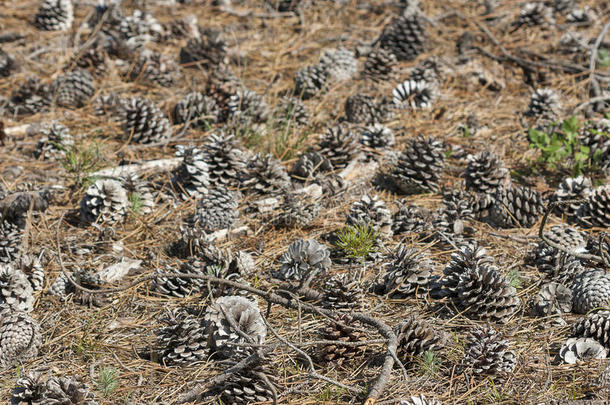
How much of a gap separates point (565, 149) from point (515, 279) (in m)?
1.41

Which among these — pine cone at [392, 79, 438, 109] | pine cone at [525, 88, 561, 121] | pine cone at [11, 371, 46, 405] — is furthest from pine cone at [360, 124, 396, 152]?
pine cone at [11, 371, 46, 405]

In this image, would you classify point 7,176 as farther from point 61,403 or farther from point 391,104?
point 391,104

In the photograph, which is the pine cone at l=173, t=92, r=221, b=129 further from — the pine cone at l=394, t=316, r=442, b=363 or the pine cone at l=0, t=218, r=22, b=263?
the pine cone at l=394, t=316, r=442, b=363

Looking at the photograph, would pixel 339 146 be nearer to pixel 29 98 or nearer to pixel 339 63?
pixel 339 63

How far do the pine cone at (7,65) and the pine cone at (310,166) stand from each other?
9.01ft

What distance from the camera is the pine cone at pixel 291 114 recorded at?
4207 mm

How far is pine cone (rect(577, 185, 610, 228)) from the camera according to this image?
323cm

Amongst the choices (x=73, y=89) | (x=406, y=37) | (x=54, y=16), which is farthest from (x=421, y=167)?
(x=54, y=16)

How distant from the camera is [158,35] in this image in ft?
18.2

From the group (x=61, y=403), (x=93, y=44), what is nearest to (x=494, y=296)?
(x=61, y=403)

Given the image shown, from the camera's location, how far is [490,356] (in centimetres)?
226

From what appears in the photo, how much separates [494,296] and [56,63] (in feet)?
13.6

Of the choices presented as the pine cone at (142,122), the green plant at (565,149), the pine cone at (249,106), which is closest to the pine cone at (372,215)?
the green plant at (565,149)

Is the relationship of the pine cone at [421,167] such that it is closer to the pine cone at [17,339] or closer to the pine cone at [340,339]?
the pine cone at [340,339]
